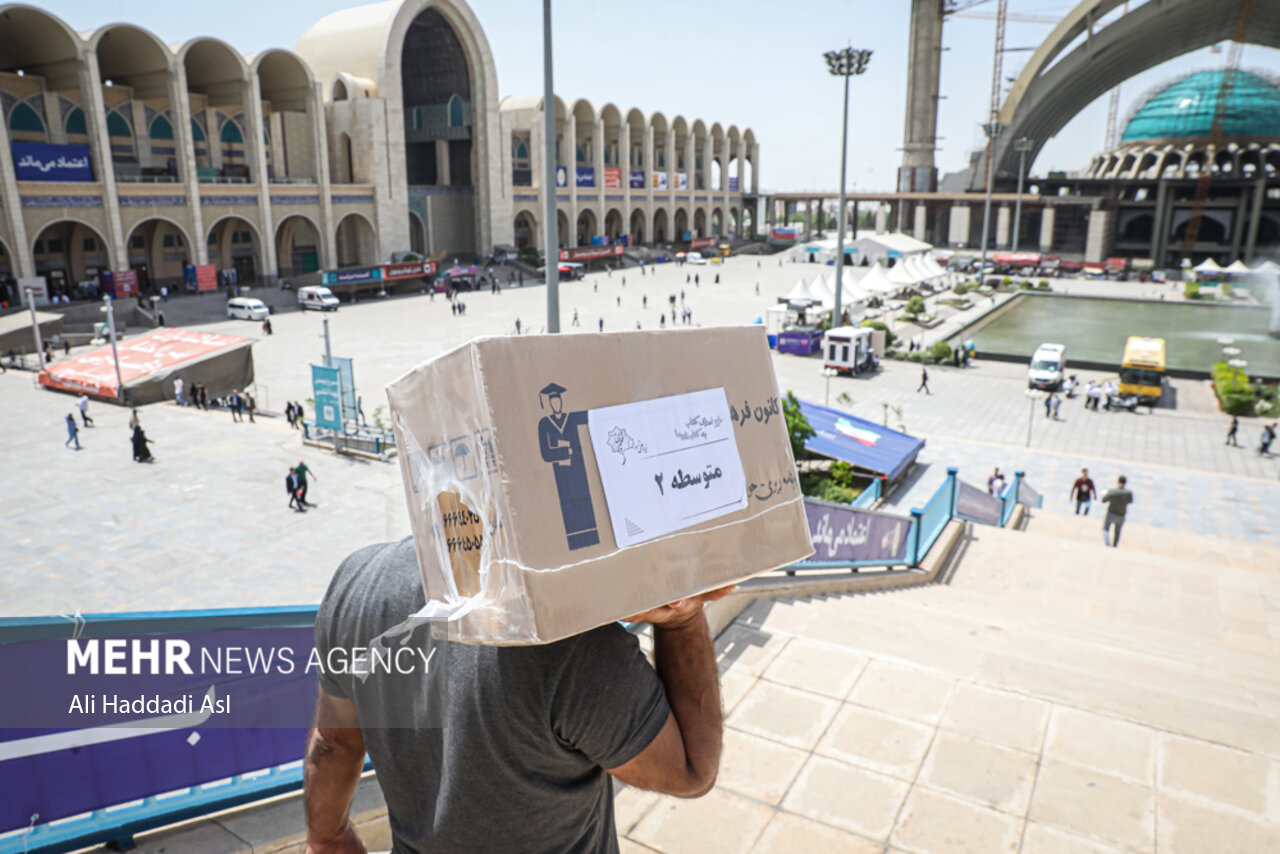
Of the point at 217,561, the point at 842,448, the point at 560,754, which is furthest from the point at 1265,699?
the point at 217,561

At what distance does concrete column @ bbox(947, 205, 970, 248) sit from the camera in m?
80.2

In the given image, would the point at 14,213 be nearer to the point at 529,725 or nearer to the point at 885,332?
the point at 885,332

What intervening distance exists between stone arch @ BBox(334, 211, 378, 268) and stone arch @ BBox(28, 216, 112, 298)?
13.0 meters

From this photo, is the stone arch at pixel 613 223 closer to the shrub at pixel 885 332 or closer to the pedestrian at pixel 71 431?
the shrub at pixel 885 332

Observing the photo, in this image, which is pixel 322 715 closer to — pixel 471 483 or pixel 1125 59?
pixel 471 483

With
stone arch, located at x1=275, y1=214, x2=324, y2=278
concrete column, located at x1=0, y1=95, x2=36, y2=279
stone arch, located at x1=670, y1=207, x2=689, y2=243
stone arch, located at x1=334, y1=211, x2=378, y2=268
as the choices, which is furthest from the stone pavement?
stone arch, located at x1=670, y1=207, x2=689, y2=243

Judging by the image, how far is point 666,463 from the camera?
179cm

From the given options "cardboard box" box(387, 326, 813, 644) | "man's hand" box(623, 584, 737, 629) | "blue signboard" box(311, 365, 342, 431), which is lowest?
"blue signboard" box(311, 365, 342, 431)

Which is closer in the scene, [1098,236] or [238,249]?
[238,249]

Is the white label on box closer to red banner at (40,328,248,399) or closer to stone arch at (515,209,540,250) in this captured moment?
red banner at (40,328,248,399)

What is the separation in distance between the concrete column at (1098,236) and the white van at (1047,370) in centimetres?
5128

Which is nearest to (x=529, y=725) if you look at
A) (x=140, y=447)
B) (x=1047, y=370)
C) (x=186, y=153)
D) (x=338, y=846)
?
(x=338, y=846)

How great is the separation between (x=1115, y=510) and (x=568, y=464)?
47.9ft

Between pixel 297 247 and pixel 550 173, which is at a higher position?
pixel 550 173
